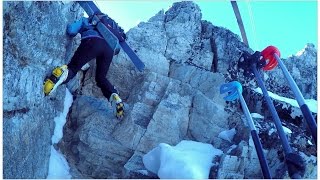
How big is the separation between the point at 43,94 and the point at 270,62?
5.27m

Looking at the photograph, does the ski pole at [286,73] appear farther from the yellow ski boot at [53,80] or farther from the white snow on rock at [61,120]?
the white snow on rock at [61,120]

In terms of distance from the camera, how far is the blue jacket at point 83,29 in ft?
26.6

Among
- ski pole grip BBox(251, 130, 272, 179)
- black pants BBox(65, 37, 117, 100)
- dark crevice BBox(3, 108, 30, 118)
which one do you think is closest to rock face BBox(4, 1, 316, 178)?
dark crevice BBox(3, 108, 30, 118)

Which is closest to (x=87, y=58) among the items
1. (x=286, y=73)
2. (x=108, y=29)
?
(x=108, y=29)

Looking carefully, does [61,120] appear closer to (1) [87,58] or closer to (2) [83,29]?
(1) [87,58]

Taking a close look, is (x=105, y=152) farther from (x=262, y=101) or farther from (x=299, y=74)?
(x=299, y=74)

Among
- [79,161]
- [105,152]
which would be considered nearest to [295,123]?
[105,152]

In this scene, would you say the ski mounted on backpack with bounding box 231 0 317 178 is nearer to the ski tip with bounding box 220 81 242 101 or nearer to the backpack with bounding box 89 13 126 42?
the ski tip with bounding box 220 81 242 101

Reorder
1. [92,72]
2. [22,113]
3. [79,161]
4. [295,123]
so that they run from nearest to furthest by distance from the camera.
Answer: [22,113] → [79,161] → [295,123] → [92,72]

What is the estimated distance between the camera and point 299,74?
13328 millimetres

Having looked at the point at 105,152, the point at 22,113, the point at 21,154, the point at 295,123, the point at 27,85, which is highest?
the point at 27,85

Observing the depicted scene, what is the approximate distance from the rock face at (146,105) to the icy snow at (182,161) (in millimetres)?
241

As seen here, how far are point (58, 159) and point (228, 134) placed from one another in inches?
175

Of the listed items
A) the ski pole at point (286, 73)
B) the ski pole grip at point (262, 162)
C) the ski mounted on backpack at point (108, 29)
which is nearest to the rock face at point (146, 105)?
the ski mounted on backpack at point (108, 29)
